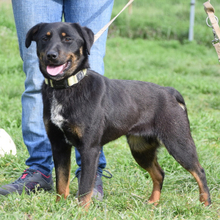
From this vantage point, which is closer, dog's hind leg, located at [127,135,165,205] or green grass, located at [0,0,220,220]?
green grass, located at [0,0,220,220]

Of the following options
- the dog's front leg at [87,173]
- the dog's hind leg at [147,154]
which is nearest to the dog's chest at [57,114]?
the dog's front leg at [87,173]

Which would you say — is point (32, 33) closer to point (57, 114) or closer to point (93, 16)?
point (93, 16)

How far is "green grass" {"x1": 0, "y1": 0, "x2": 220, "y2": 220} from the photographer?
9.05ft

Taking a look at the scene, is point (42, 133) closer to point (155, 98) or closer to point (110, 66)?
point (155, 98)

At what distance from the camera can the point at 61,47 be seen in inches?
109

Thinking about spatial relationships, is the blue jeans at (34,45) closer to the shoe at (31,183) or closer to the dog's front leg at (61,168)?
the shoe at (31,183)

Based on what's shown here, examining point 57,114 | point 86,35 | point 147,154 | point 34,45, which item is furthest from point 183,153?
point 34,45

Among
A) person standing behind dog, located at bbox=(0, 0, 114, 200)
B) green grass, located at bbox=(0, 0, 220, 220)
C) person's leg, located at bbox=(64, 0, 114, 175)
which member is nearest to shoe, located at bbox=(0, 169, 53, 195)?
person standing behind dog, located at bbox=(0, 0, 114, 200)

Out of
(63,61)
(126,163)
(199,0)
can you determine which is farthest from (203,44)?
(63,61)

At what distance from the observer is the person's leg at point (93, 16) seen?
3.24 metres

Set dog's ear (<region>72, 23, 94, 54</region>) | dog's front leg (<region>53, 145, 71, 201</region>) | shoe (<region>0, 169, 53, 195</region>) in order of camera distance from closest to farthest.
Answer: dog's ear (<region>72, 23, 94, 54</region>) < dog's front leg (<region>53, 145, 71, 201</region>) < shoe (<region>0, 169, 53, 195</region>)

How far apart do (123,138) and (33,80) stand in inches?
85.1

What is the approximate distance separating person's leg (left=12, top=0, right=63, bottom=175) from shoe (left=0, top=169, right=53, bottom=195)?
0.07 meters

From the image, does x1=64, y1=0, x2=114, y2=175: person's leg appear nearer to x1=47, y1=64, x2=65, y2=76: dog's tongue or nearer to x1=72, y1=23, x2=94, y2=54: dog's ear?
x1=72, y1=23, x2=94, y2=54: dog's ear
